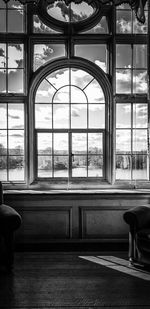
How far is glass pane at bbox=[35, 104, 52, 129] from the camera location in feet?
17.4

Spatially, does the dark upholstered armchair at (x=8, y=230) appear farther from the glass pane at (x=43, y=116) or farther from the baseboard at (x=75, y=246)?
the glass pane at (x=43, y=116)

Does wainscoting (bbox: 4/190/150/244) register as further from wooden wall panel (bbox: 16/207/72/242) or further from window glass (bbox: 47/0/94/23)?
window glass (bbox: 47/0/94/23)

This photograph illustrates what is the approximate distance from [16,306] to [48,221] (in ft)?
5.99

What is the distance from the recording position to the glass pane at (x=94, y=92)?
17.4 ft

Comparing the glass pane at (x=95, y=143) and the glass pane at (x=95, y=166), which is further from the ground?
the glass pane at (x=95, y=143)

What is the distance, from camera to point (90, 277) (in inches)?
153

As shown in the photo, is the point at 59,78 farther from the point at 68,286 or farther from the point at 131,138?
the point at 68,286

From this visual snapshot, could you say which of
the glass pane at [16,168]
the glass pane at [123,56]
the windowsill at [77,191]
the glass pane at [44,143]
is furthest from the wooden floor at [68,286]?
the glass pane at [123,56]

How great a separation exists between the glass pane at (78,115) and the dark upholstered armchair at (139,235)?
161 centimetres

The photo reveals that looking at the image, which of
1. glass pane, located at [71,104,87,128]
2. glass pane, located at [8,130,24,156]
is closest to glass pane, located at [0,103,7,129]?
glass pane, located at [8,130,24,156]

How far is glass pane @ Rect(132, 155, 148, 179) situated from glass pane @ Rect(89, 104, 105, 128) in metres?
0.68

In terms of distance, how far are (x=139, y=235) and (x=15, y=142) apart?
223 centimetres

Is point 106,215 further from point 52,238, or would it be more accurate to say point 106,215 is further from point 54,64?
point 54,64

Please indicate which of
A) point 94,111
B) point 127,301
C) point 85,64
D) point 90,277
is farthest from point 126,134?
point 127,301
